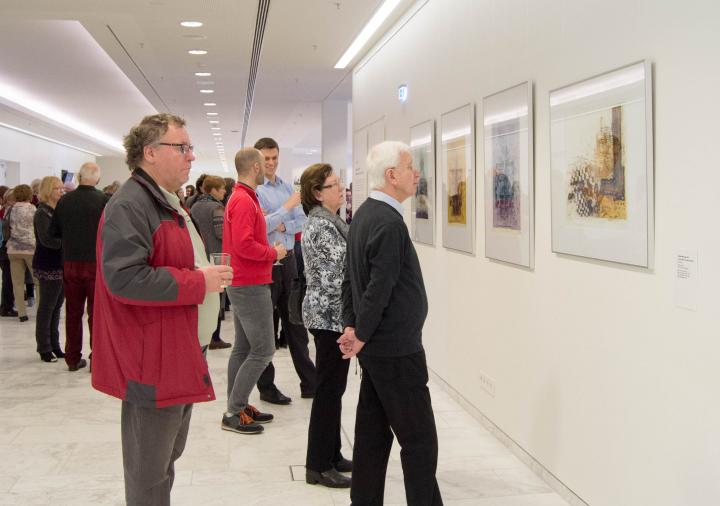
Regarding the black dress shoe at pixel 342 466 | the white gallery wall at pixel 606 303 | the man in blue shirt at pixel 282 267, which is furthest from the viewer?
the man in blue shirt at pixel 282 267

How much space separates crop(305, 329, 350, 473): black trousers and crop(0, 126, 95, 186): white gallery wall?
17.0 m

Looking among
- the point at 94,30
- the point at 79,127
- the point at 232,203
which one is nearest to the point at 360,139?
the point at 94,30

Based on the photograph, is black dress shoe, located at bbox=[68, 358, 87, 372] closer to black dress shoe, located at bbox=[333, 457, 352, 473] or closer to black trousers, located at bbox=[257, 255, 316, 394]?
black trousers, located at bbox=[257, 255, 316, 394]

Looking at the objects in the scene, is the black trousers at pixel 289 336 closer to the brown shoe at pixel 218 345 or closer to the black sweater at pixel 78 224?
the black sweater at pixel 78 224

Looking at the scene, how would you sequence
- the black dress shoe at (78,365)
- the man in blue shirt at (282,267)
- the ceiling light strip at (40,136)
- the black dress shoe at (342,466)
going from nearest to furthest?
the black dress shoe at (342,466) < the man in blue shirt at (282,267) < the black dress shoe at (78,365) < the ceiling light strip at (40,136)

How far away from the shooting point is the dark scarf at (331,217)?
380cm

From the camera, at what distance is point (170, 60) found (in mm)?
9844

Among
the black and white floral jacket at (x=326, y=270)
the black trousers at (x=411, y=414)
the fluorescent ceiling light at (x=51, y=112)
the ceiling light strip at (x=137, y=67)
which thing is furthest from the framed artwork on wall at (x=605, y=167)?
the fluorescent ceiling light at (x=51, y=112)

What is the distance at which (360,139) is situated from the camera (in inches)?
387

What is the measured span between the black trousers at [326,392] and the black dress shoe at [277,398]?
170 cm

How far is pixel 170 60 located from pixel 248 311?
6164 millimetres

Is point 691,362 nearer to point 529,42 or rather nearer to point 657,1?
point 657,1

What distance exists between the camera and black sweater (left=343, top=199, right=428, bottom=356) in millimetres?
2939

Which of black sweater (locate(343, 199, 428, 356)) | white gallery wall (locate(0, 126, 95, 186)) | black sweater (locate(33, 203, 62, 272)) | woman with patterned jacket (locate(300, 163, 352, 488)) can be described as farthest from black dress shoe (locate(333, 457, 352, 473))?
white gallery wall (locate(0, 126, 95, 186))
